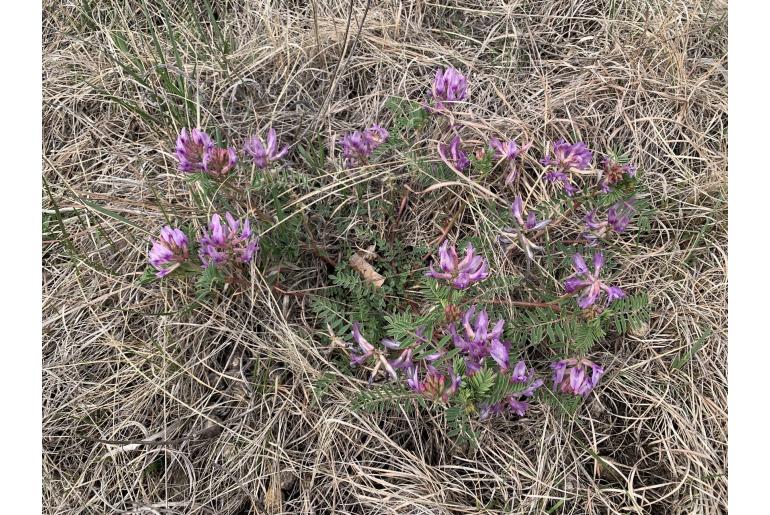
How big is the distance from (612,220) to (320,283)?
1.09 m

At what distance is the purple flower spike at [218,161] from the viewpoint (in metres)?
2.02

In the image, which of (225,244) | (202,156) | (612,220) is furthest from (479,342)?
(202,156)

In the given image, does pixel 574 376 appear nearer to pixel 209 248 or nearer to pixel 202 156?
pixel 209 248

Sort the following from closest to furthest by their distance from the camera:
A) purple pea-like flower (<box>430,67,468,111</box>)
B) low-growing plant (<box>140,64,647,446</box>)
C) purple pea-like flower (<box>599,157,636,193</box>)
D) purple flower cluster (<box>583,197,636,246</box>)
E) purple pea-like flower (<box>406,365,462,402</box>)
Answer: purple pea-like flower (<box>406,365,462,402</box>)
low-growing plant (<box>140,64,647,446</box>)
purple pea-like flower (<box>599,157,636,193</box>)
purple flower cluster (<box>583,197,636,246</box>)
purple pea-like flower (<box>430,67,468,111</box>)

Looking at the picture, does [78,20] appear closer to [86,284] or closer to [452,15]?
[86,284]

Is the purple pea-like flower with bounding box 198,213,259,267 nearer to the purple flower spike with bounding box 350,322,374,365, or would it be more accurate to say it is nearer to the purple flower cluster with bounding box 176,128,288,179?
the purple flower cluster with bounding box 176,128,288,179

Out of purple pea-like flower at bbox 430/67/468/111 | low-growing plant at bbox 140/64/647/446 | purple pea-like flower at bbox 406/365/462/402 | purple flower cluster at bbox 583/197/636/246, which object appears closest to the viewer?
purple pea-like flower at bbox 406/365/462/402

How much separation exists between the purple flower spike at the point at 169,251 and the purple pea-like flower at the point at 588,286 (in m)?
1.22

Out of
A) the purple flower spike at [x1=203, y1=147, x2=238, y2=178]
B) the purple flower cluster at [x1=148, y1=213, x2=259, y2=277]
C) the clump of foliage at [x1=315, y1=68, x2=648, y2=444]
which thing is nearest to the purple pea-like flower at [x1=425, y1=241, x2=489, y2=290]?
the clump of foliage at [x1=315, y1=68, x2=648, y2=444]

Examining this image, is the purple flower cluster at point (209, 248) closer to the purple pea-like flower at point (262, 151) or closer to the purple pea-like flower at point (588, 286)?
the purple pea-like flower at point (262, 151)

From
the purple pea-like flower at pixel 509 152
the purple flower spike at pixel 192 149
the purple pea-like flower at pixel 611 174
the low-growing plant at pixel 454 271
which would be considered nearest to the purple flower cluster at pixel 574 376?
the low-growing plant at pixel 454 271

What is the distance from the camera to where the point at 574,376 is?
2031 mm

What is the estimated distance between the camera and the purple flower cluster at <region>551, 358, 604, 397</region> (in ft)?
6.65

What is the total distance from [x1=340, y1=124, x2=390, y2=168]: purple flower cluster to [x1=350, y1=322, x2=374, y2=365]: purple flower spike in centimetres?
65
